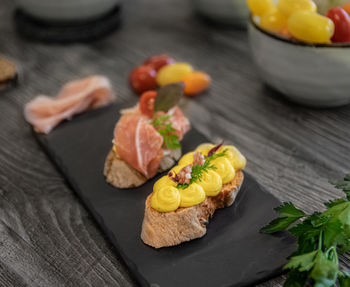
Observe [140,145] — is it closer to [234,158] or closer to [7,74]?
[234,158]

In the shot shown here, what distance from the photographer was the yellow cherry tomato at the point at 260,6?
1.72 metres

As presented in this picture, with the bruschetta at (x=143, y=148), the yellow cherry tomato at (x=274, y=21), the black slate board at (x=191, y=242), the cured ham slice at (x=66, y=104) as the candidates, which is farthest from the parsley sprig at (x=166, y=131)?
the yellow cherry tomato at (x=274, y=21)

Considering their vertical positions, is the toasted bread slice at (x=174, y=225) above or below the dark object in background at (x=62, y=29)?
above

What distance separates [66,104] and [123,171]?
488mm

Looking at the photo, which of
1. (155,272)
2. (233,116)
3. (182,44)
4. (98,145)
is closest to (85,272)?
(155,272)

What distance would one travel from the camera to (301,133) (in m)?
1.80

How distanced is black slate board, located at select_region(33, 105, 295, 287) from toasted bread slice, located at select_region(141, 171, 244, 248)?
21 millimetres

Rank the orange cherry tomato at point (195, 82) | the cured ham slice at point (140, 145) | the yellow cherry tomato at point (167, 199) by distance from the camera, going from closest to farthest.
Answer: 1. the yellow cherry tomato at point (167, 199)
2. the cured ham slice at point (140, 145)
3. the orange cherry tomato at point (195, 82)

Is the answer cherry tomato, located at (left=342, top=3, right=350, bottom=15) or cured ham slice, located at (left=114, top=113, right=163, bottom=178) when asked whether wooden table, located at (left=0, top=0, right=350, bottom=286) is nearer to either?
Result: cured ham slice, located at (left=114, top=113, right=163, bottom=178)

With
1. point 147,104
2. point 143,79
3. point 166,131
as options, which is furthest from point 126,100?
point 166,131

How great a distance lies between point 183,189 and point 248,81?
985 mm

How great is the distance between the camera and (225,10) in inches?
94.1

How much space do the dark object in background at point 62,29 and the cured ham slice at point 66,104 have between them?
57cm

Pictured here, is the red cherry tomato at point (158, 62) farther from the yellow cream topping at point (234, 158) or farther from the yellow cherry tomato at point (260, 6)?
the yellow cream topping at point (234, 158)
